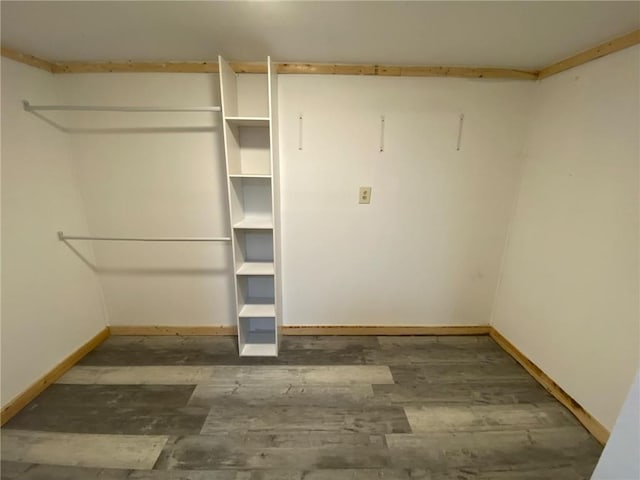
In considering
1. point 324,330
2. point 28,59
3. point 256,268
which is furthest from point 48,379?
point 28,59

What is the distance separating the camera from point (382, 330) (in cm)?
243

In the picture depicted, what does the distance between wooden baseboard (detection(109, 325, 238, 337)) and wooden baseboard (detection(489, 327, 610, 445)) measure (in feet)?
7.52

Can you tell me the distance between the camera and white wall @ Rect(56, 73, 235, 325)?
1.94 m

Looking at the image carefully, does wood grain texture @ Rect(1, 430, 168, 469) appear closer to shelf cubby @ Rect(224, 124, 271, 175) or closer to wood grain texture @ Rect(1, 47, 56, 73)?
shelf cubby @ Rect(224, 124, 271, 175)

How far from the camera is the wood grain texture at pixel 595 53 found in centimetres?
136

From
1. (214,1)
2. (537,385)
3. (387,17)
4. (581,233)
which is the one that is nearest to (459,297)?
(537,385)

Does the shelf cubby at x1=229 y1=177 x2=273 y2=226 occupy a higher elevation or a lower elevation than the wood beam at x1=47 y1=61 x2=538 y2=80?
lower

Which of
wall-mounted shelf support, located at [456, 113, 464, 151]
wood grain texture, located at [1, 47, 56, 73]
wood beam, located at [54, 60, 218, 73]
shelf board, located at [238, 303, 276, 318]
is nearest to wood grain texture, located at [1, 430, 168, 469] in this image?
shelf board, located at [238, 303, 276, 318]

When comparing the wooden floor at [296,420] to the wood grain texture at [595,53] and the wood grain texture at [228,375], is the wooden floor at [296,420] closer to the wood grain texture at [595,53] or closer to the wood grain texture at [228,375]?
the wood grain texture at [228,375]

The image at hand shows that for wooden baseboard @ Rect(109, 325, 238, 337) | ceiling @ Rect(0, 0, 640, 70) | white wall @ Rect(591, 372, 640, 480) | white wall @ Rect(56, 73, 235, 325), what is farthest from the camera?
wooden baseboard @ Rect(109, 325, 238, 337)

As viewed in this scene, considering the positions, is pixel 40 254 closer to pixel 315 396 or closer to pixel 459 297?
pixel 315 396

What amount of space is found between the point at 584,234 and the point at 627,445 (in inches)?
44.3

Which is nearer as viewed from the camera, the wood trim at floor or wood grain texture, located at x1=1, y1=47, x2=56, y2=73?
wood grain texture, located at x1=1, y1=47, x2=56, y2=73

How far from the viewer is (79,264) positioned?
2068 mm
